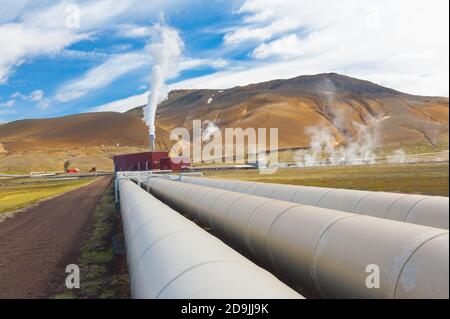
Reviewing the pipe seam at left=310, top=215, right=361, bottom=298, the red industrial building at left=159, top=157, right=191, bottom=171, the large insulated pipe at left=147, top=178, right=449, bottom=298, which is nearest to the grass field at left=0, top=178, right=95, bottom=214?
the red industrial building at left=159, top=157, right=191, bottom=171

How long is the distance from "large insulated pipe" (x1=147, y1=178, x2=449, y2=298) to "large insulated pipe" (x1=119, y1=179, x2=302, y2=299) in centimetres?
181

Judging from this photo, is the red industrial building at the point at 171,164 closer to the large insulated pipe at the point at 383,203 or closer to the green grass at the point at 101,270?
the green grass at the point at 101,270

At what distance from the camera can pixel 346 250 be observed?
7945 millimetres

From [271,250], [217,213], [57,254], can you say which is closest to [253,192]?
[217,213]

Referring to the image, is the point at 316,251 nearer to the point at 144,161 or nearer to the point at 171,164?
the point at 171,164

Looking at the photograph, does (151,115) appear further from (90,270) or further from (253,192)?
(90,270)

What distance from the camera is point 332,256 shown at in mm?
8367

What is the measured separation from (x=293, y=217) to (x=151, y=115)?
114866 millimetres

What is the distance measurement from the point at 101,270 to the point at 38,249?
595cm

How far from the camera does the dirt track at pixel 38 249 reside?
13672mm

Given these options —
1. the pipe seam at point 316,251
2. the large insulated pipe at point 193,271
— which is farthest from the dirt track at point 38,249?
the pipe seam at point 316,251

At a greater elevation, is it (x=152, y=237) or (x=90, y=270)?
(x=152, y=237)
